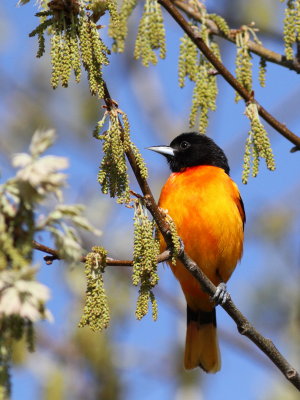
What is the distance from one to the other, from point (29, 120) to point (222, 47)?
2.72m

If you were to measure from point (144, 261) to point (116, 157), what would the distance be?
0.37 metres

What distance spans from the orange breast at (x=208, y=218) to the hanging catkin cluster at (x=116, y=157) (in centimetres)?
190

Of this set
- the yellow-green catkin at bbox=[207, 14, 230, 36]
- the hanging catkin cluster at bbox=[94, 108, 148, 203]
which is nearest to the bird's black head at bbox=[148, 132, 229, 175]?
the yellow-green catkin at bbox=[207, 14, 230, 36]

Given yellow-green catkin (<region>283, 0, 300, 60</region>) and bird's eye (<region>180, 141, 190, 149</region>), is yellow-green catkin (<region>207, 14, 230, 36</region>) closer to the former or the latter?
yellow-green catkin (<region>283, 0, 300, 60</region>)

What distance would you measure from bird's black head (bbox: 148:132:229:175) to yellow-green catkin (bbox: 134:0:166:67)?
177cm

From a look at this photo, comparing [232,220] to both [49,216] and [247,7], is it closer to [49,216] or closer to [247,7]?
[49,216]

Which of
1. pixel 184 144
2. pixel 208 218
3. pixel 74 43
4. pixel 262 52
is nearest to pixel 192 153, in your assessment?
pixel 184 144

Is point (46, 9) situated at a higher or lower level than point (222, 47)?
lower

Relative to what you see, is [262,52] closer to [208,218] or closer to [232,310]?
[208,218]

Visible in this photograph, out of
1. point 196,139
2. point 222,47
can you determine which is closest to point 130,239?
point 196,139

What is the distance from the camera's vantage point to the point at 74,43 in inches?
91.7

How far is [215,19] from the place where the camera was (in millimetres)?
3729

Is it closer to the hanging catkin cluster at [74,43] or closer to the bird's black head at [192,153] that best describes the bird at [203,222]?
the bird's black head at [192,153]

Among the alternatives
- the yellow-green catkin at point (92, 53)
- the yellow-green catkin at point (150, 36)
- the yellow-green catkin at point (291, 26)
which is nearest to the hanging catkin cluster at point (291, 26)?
the yellow-green catkin at point (291, 26)
